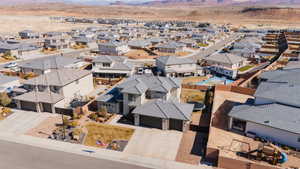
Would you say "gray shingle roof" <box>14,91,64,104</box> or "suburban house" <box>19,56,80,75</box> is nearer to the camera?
"gray shingle roof" <box>14,91,64,104</box>

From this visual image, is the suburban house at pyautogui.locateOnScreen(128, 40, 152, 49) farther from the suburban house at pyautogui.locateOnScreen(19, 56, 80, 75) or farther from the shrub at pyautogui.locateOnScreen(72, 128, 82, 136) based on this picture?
the shrub at pyautogui.locateOnScreen(72, 128, 82, 136)

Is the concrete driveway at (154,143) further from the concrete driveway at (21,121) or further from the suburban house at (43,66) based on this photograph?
the suburban house at (43,66)

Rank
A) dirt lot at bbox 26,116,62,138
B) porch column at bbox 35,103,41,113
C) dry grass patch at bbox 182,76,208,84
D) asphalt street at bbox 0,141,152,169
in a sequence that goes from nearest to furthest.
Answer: asphalt street at bbox 0,141,152,169
dirt lot at bbox 26,116,62,138
porch column at bbox 35,103,41,113
dry grass patch at bbox 182,76,208,84

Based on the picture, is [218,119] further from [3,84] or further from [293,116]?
[3,84]

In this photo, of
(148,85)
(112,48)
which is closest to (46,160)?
(148,85)

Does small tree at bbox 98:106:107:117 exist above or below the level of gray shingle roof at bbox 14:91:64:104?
below

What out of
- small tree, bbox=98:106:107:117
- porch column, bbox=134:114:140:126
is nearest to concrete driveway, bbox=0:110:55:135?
small tree, bbox=98:106:107:117

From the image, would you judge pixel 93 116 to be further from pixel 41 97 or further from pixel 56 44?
pixel 56 44
